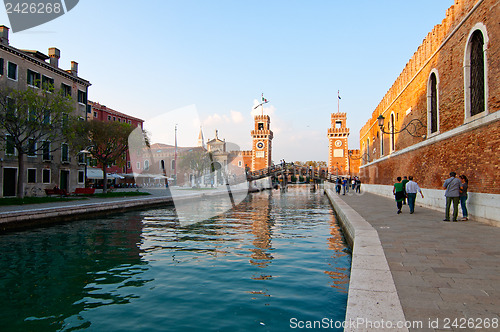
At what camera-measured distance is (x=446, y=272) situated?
16.6 feet

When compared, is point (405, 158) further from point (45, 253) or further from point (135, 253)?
point (45, 253)

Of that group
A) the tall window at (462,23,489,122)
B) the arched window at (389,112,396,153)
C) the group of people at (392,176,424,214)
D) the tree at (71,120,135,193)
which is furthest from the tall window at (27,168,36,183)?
the tall window at (462,23,489,122)

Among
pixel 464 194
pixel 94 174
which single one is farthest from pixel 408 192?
pixel 94 174

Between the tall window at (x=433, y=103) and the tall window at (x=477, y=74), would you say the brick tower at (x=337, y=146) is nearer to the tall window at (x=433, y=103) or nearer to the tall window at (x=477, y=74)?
the tall window at (x=433, y=103)

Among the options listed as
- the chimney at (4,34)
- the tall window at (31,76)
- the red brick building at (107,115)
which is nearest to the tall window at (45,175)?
the tall window at (31,76)

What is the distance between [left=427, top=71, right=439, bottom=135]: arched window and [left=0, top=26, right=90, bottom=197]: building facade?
21.5 meters

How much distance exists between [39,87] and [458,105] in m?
28.1

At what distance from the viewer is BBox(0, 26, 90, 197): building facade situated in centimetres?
2495

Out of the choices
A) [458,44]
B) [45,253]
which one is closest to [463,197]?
[458,44]

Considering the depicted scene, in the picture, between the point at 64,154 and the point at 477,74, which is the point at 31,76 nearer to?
the point at 64,154

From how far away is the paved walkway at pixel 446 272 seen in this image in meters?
3.62

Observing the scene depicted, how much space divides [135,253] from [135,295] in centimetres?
346

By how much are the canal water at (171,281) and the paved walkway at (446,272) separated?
110cm

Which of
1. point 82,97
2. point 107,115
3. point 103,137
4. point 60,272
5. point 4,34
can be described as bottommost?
point 60,272
